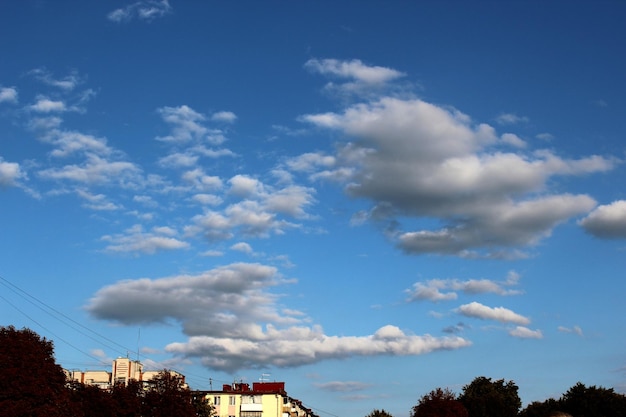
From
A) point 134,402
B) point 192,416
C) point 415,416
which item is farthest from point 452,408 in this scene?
point 134,402

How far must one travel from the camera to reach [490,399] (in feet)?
417

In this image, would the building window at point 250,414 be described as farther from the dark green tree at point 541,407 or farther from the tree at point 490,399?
the dark green tree at point 541,407

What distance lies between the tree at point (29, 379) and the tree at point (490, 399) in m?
77.7

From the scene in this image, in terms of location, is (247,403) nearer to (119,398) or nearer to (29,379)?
(119,398)

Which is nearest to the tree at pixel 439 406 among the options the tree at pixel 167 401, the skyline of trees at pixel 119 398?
the skyline of trees at pixel 119 398

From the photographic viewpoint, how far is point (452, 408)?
10256cm

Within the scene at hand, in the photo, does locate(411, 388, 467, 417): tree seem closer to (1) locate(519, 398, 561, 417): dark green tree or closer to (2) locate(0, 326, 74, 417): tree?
(1) locate(519, 398, 561, 417): dark green tree

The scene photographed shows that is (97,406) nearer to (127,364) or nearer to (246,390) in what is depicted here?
(127,364)

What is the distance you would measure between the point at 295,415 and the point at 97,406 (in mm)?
93217

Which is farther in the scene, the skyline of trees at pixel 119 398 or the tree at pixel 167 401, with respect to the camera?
the tree at pixel 167 401

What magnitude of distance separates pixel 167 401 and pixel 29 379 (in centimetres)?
2140

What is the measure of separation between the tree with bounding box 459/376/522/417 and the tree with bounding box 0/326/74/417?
77675 millimetres

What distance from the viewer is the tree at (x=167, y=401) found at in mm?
87000

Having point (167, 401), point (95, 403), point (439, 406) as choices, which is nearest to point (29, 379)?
point (95, 403)
